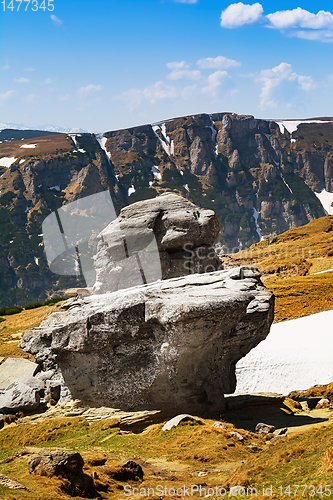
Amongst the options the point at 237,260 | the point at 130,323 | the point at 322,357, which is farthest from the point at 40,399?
the point at 237,260

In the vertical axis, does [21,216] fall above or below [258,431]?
above

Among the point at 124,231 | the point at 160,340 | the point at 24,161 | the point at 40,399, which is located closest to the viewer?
the point at 160,340

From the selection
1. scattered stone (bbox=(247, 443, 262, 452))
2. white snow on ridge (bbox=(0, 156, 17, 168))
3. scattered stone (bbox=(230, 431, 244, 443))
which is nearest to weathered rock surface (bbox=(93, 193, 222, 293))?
scattered stone (bbox=(230, 431, 244, 443))

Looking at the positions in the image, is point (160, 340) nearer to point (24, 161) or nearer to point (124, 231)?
point (124, 231)

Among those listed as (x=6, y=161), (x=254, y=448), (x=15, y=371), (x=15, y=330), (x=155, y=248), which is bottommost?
(x=15, y=330)

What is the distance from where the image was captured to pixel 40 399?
17156 millimetres

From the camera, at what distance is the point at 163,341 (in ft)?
51.2

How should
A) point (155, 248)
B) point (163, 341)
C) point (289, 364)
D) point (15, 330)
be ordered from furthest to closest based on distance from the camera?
point (15, 330) < point (289, 364) < point (155, 248) < point (163, 341)

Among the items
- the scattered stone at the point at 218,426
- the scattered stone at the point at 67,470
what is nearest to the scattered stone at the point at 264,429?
the scattered stone at the point at 218,426

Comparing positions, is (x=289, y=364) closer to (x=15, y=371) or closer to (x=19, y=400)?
(x=15, y=371)

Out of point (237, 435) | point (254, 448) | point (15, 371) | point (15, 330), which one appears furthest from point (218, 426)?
point (15, 330)

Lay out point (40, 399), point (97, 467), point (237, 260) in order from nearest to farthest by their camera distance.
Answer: point (97, 467) < point (40, 399) < point (237, 260)

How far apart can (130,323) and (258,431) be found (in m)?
5.77

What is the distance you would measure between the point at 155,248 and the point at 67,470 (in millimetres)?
13855
